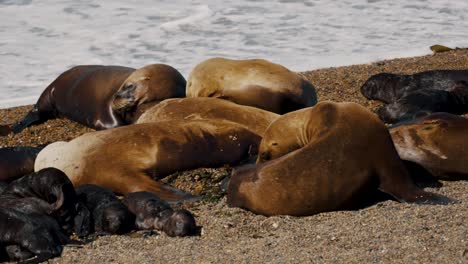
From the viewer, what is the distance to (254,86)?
8633 millimetres

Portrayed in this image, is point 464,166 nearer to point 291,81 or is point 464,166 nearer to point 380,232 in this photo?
point 380,232

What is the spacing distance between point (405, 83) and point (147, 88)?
305 centimetres

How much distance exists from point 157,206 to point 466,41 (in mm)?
10301

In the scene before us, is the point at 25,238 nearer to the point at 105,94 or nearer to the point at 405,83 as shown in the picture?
the point at 105,94

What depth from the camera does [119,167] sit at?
7.02m

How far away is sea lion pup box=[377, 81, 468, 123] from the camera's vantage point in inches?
358

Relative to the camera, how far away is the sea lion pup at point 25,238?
17.6ft

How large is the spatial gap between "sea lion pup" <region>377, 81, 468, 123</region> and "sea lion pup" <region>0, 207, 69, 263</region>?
4443mm

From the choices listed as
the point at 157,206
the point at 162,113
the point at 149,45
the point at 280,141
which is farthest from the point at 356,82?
the point at 149,45

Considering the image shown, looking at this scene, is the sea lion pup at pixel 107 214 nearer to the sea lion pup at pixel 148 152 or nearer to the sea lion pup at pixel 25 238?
the sea lion pup at pixel 25 238

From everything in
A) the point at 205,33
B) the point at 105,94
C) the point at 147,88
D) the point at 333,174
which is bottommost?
the point at 205,33

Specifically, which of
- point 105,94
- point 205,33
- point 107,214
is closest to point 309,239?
point 107,214

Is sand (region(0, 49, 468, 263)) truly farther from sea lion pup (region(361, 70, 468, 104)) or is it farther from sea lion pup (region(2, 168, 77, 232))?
sea lion pup (region(361, 70, 468, 104))

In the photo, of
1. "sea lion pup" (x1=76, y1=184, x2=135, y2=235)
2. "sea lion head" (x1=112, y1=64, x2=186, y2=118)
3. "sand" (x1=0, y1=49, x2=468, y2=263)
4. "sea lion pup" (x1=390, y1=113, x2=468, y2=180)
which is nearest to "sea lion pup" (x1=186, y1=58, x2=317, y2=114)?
"sea lion head" (x1=112, y1=64, x2=186, y2=118)
